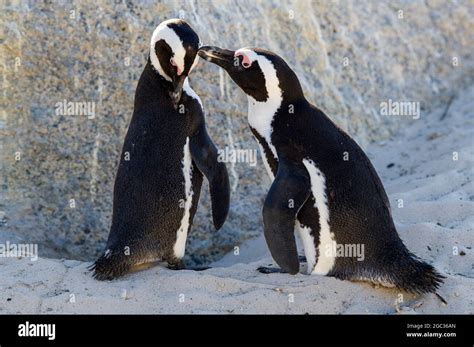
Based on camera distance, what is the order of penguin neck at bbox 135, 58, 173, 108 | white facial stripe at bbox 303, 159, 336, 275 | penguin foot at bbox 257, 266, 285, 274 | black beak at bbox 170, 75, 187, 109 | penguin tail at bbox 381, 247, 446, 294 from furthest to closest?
penguin neck at bbox 135, 58, 173, 108 → black beak at bbox 170, 75, 187, 109 → penguin foot at bbox 257, 266, 285, 274 → white facial stripe at bbox 303, 159, 336, 275 → penguin tail at bbox 381, 247, 446, 294

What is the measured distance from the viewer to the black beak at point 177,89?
4.69 meters

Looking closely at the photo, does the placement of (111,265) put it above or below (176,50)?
below

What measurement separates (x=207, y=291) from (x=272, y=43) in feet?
7.04

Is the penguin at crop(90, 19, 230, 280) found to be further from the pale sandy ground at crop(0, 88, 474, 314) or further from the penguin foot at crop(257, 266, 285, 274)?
the penguin foot at crop(257, 266, 285, 274)

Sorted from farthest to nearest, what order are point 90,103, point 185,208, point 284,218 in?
point 90,103, point 185,208, point 284,218

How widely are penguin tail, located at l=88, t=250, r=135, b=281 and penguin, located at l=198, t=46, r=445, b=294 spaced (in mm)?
662

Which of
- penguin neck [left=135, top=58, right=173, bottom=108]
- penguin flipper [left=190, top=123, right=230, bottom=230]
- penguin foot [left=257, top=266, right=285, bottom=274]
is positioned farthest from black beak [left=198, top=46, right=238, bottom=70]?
penguin foot [left=257, top=266, right=285, bottom=274]

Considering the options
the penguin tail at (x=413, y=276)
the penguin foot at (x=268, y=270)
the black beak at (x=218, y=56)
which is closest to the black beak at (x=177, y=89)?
the black beak at (x=218, y=56)

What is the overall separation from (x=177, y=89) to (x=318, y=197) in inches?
34.5

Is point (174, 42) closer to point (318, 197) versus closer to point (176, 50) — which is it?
point (176, 50)

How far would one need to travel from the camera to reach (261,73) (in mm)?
4629

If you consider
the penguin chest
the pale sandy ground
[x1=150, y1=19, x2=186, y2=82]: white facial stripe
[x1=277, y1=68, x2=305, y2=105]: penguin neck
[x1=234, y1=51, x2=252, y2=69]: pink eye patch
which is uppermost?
[x1=150, y1=19, x2=186, y2=82]: white facial stripe

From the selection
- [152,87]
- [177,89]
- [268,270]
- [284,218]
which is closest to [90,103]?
[152,87]

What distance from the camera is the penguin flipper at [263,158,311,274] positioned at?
14.0ft
